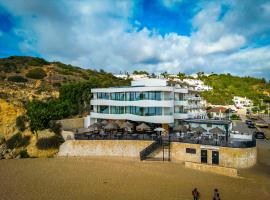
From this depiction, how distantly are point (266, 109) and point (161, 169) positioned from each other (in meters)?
89.7

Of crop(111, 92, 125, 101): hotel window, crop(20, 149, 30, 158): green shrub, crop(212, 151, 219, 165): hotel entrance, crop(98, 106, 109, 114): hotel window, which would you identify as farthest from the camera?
crop(98, 106, 109, 114): hotel window

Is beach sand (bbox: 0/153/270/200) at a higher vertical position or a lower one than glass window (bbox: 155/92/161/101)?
lower

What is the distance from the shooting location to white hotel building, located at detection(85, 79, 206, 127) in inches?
1384

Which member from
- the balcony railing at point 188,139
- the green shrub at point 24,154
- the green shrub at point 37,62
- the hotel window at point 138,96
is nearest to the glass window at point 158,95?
the hotel window at point 138,96

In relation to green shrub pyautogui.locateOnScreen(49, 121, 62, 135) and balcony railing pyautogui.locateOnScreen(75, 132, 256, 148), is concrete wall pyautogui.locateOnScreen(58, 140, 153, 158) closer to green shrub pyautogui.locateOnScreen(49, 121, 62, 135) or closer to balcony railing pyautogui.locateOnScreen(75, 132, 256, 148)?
balcony railing pyautogui.locateOnScreen(75, 132, 256, 148)

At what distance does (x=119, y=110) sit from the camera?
40.2 meters

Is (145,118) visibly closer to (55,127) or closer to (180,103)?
(180,103)

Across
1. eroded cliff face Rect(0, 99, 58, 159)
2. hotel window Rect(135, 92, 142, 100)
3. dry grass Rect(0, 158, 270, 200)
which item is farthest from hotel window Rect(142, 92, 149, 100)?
eroded cliff face Rect(0, 99, 58, 159)

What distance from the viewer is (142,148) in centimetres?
2992

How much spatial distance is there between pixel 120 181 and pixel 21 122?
25.0 meters

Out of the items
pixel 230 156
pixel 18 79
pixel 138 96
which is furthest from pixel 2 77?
pixel 230 156

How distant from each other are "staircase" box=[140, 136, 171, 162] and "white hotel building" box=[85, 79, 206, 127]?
553 cm

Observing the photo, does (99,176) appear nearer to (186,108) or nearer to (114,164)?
(114,164)

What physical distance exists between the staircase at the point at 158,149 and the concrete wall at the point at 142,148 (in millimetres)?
588
